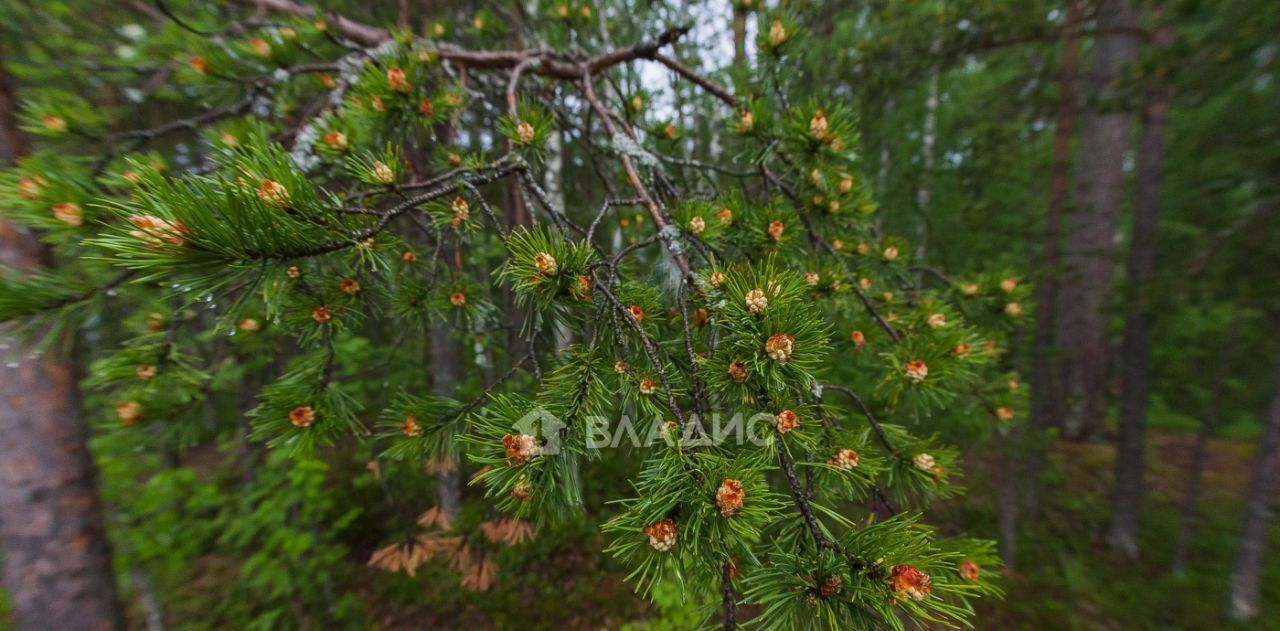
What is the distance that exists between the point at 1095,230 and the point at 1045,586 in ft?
10.5

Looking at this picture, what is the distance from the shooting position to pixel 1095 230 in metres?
3.99

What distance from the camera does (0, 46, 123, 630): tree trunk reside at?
165cm

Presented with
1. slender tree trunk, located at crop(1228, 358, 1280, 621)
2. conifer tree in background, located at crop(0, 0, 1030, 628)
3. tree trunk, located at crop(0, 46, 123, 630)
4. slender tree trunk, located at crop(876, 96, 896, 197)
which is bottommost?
slender tree trunk, located at crop(1228, 358, 1280, 621)

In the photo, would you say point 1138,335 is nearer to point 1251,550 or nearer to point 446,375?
point 1251,550

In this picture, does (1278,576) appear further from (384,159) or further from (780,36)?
(384,159)

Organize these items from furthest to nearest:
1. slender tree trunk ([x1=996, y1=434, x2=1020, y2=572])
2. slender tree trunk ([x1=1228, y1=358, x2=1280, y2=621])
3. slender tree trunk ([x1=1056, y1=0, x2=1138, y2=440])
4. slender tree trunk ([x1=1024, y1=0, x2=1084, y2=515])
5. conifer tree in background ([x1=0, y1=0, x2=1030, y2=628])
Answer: slender tree trunk ([x1=996, y1=434, x2=1020, y2=572])
slender tree trunk ([x1=1024, y1=0, x2=1084, y2=515])
slender tree trunk ([x1=1228, y1=358, x2=1280, y2=621])
slender tree trunk ([x1=1056, y1=0, x2=1138, y2=440])
conifer tree in background ([x1=0, y1=0, x2=1030, y2=628])

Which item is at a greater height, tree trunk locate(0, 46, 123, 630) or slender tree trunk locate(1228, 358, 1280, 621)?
tree trunk locate(0, 46, 123, 630)

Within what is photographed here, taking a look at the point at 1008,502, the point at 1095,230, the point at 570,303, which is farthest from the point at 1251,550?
the point at 570,303

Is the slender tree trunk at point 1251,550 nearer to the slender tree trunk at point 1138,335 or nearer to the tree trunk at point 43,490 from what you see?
the slender tree trunk at point 1138,335

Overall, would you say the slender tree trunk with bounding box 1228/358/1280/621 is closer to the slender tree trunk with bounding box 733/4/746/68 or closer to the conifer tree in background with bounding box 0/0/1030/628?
the conifer tree in background with bounding box 0/0/1030/628

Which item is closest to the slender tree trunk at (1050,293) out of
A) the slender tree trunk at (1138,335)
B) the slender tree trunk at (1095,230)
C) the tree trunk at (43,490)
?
the slender tree trunk at (1095,230)

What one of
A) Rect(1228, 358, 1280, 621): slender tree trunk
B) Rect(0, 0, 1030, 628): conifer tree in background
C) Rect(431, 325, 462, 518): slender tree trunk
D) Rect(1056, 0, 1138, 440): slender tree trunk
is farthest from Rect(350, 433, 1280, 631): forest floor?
Rect(0, 0, 1030, 628): conifer tree in background

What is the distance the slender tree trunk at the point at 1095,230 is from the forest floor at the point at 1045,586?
Result: 1275mm

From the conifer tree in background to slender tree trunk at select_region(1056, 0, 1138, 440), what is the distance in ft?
6.81
